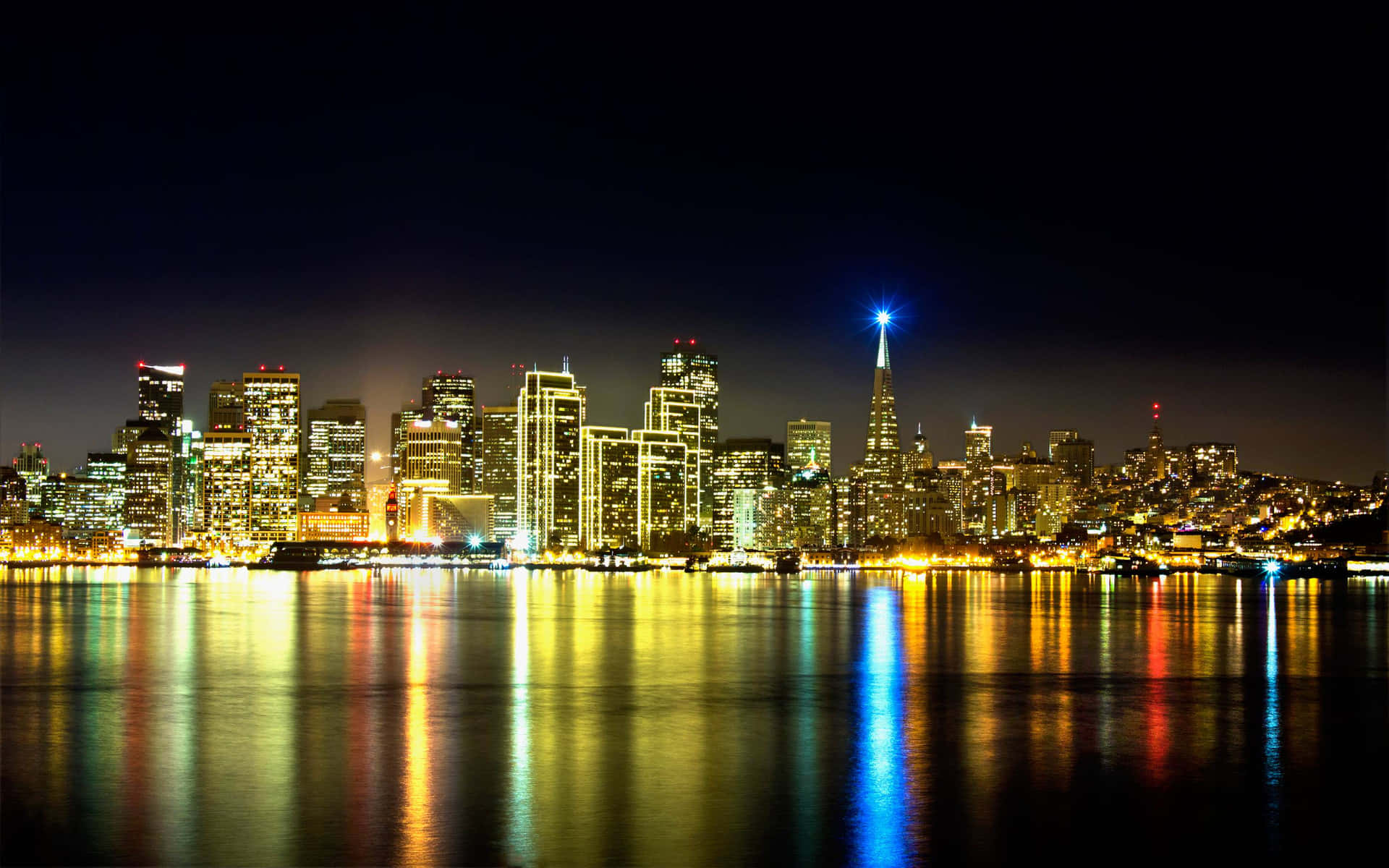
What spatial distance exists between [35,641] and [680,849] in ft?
131

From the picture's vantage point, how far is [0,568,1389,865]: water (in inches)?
735

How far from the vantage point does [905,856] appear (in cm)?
1761

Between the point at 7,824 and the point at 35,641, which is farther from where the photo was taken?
the point at 35,641

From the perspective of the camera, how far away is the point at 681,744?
26.4m

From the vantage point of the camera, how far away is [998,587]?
408 ft

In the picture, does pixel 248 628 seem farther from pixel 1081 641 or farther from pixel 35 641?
pixel 1081 641

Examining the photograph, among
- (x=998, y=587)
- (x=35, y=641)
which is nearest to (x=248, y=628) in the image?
(x=35, y=641)

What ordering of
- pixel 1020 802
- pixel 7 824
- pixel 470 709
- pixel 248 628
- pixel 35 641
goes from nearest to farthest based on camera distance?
pixel 7 824
pixel 1020 802
pixel 470 709
pixel 35 641
pixel 248 628

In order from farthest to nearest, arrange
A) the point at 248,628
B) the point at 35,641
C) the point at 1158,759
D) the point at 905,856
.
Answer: the point at 248,628 < the point at 35,641 < the point at 1158,759 < the point at 905,856

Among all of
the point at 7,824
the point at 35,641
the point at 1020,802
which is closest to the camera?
the point at 7,824

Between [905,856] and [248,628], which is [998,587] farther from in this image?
[905,856]

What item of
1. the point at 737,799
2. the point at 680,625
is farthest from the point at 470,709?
the point at 680,625

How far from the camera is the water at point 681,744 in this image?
18.7 meters

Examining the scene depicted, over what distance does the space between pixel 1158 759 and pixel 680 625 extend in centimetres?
3766
